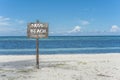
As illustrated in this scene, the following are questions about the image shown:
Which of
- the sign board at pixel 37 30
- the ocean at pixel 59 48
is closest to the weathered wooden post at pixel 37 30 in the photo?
the sign board at pixel 37 30

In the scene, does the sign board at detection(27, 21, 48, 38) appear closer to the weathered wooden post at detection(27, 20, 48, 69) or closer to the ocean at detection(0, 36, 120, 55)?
the weathered wooden post at detection(27, 20, 48, 69)

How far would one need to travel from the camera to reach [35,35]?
12438 millimetres

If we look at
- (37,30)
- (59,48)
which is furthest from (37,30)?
(59,48)

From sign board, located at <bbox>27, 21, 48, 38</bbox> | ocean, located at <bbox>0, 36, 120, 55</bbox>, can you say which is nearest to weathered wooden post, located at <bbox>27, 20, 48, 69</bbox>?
sign board, located at <bbox>27, 21, 48, 38</bbox>

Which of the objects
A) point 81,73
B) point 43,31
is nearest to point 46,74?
point 81,73

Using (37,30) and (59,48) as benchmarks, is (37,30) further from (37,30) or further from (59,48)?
A: (59,48)

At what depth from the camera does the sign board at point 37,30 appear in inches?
487

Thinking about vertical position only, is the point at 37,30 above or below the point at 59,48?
above

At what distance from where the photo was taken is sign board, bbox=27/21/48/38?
12359mm

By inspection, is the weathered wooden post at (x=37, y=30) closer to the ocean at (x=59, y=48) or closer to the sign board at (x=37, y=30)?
the sign board at (x=37, y=30)

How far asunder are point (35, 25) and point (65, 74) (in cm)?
271

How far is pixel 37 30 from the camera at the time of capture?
12453 millimetres

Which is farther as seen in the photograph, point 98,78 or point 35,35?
point 35,35

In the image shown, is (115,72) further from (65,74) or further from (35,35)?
(35,35)
